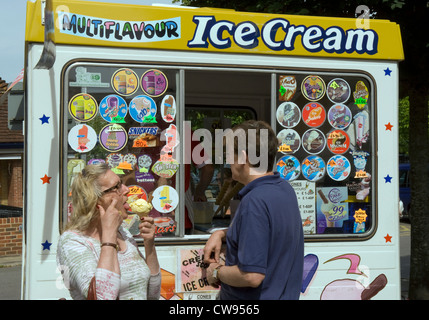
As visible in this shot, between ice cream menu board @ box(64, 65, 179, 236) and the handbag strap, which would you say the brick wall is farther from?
the handbag strap

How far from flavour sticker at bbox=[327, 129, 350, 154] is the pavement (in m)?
10.1

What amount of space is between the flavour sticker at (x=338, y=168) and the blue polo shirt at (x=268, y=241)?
2.00 metres

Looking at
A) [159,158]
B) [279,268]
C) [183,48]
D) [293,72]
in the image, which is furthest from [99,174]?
[293,72]

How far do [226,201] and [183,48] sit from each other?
2.72m

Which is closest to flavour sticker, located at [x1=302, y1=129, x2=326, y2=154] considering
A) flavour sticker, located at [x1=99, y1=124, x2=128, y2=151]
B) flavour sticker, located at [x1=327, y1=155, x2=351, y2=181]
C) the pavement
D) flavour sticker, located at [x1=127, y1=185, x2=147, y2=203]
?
flavour sticker, located at [x1=327, y1=155, x2=351, y2=181]

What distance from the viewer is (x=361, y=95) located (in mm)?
4871

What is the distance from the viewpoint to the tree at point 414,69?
6.86m

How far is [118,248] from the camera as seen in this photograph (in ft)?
10.1

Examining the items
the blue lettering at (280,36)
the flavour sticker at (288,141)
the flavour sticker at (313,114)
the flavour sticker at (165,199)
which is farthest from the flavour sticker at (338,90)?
the flavour sticker at (165,199)

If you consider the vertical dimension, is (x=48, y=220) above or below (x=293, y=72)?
below

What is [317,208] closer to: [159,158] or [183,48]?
[159,158]

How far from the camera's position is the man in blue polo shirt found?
8.78ft

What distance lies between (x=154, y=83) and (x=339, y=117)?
1573mm

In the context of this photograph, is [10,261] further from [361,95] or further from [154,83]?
[361,95]
